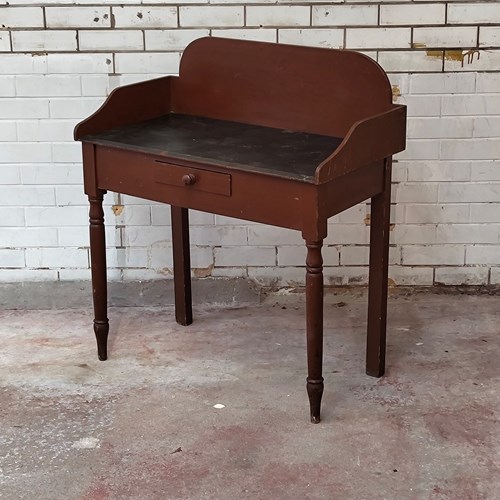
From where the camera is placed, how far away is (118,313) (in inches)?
161

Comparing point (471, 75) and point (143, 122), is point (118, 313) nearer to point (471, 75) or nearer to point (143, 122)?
point (143, 122)

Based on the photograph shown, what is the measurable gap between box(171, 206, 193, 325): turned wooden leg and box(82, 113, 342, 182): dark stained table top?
416 millimetres

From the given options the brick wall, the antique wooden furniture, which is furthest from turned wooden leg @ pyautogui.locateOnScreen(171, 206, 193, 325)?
the brick wall

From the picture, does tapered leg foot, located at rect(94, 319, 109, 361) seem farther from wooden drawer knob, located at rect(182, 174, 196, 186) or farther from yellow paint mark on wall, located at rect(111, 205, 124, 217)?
wooden drawer knob, located at rect(182, 174, 196, 186)

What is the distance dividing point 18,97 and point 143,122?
68 centimetres

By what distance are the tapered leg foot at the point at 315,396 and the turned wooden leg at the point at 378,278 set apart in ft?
1.26

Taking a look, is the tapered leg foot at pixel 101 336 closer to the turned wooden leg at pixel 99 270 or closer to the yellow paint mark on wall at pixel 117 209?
the turned wooden leg at pixel 99 270

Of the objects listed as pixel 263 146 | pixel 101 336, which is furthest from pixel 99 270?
pixel 263 146

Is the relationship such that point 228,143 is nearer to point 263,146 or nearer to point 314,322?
point 263,146

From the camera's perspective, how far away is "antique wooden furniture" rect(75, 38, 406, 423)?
2945mm

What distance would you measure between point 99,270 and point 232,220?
0.73 m

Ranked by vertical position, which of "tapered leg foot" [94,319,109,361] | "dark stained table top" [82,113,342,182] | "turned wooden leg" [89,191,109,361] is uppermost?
"dark stained table top" [82,113,342,182]

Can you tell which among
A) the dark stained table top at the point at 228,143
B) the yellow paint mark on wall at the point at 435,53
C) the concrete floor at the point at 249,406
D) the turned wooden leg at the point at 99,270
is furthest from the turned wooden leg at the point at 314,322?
the yellow paint mark on wall at the point at 435,53

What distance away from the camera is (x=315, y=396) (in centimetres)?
313
